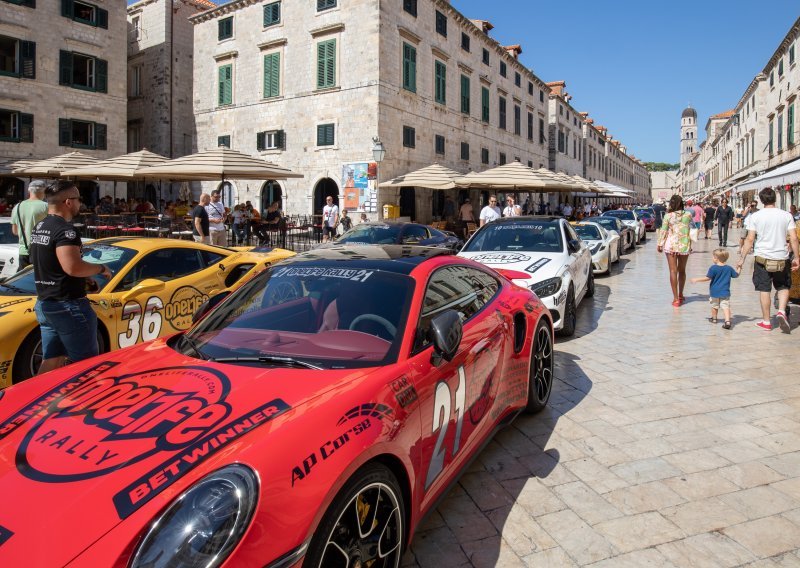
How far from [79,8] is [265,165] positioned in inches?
750

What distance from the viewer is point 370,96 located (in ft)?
73.0

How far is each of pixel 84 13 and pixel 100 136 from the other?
19.4ft

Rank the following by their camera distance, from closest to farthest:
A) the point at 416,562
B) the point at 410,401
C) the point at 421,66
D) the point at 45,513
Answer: the point at 45,513 < the point at 410,401 < the point at 416,562 < the point at 421,66

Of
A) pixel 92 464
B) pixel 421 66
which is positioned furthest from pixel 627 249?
pixel 92 464

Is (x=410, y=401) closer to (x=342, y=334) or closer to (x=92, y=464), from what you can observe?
(x=342, y=334)

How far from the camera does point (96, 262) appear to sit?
5984 mm

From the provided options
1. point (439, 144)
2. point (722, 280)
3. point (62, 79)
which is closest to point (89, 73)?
point (62, 79)

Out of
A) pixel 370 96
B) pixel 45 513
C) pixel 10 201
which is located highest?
pixel 370 96

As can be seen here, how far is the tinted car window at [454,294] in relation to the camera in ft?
9.87

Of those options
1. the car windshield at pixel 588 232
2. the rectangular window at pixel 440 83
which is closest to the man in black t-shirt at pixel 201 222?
the car windshield at pixel 588 232

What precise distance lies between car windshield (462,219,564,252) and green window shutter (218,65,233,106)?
21.7 metres

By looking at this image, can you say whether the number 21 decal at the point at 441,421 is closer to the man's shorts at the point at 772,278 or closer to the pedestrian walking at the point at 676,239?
the man's shorts at the point at 772,278

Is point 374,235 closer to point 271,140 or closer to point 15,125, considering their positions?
point 271,140

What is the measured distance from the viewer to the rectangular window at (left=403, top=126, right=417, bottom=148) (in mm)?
24156
